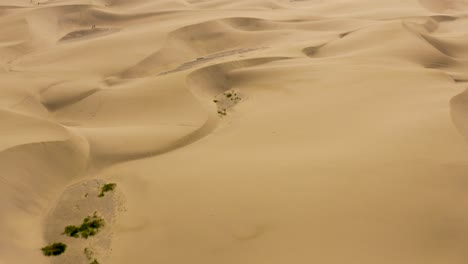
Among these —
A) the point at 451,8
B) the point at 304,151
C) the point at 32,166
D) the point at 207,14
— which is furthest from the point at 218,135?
the point at 451,8

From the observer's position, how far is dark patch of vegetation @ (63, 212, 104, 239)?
5984 mm

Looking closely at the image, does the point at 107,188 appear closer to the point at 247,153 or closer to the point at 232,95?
the point at 247,153

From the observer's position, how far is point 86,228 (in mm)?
6105

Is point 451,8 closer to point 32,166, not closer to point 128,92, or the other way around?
point 128,92

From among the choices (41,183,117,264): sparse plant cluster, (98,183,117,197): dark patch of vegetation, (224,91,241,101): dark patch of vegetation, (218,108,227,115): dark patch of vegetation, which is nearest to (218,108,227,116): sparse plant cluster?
(218,108,227,115): dark patch of vegetation

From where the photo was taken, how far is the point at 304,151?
24.7 feet

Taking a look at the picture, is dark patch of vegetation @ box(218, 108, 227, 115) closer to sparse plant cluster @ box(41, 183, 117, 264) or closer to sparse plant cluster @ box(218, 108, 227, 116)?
sparse plant cluster @ box(218, 108, 227, 116)

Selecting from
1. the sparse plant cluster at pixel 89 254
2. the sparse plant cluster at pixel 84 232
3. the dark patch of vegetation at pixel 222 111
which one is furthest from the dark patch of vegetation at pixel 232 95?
the sparse plant cluster at pixel 89 254

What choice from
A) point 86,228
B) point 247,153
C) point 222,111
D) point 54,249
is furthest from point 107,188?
point 222,111

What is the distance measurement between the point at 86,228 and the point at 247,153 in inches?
122

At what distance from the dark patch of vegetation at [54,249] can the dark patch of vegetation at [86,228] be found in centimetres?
26

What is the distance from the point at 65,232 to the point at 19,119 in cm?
402

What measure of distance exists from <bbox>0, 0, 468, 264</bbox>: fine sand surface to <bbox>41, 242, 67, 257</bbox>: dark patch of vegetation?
97mm

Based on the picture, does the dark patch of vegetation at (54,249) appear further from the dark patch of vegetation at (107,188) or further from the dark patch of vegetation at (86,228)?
the dark patch of vegetation at (107,188)
